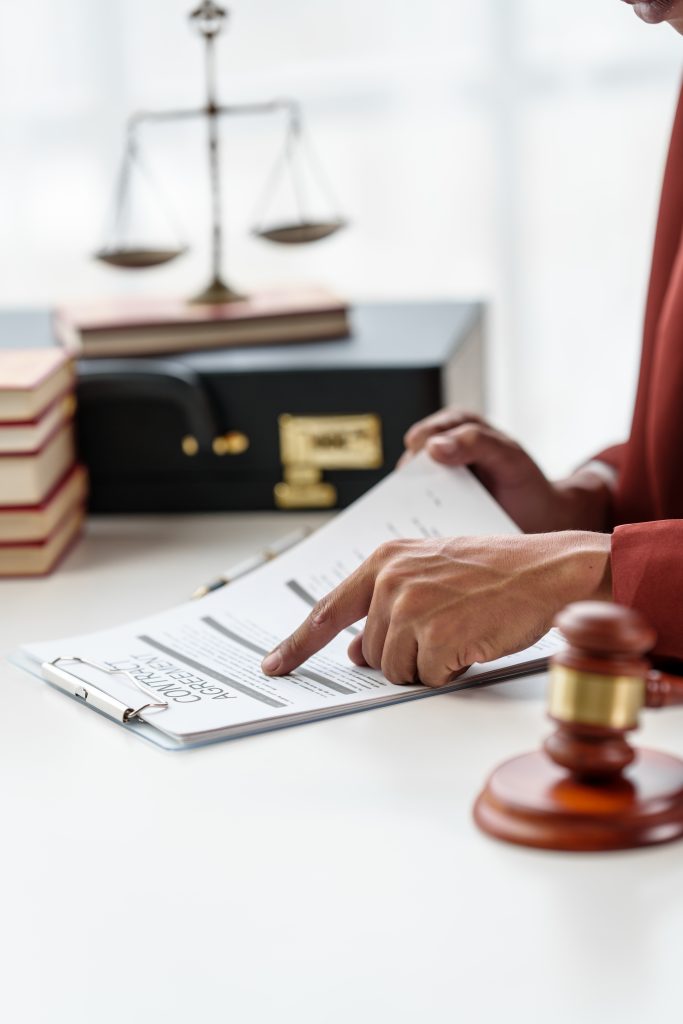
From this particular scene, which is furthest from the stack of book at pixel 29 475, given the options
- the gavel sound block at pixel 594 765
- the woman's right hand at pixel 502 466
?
the gavel sound block at pixel 594 765

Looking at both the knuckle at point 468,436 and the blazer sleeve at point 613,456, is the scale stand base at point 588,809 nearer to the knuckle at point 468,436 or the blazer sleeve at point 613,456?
the knuckle at point 468,436

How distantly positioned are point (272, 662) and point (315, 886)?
11.2 inches

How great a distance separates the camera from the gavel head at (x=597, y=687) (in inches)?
25.8

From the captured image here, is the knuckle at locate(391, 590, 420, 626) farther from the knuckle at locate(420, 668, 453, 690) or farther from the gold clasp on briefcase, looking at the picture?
the gold clasp on briefcase

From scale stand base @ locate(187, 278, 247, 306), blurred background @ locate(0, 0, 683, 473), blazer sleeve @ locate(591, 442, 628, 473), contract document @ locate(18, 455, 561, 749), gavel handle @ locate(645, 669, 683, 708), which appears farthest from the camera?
blurred background @ locate(0, 0, 683, 473)

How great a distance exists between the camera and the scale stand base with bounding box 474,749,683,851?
0.71 m

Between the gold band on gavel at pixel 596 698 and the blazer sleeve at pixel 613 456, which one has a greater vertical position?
the gold band on gavel at pixel 596 698

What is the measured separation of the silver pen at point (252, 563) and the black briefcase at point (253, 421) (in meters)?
0.12

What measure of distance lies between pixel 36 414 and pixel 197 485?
0.24 meters

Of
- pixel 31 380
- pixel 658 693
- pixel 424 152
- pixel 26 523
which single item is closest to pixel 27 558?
pixel 26 523

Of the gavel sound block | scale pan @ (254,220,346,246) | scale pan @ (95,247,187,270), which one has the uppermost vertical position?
scale pan @ (254,220,346,246)

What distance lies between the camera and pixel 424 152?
3.25 metres

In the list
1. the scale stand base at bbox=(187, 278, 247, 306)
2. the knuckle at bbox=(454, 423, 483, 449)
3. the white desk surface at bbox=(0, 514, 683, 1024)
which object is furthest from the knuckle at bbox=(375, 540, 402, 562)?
the scale stand base at bbox=(187, 278, 247, 306)

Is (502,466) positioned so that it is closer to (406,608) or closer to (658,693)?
(406,608)
